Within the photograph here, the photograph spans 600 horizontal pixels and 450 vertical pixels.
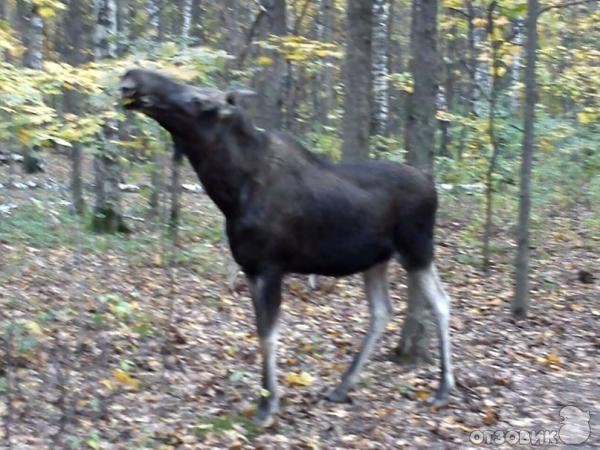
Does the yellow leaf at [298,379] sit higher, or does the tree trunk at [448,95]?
the tree trunk at [448,95]

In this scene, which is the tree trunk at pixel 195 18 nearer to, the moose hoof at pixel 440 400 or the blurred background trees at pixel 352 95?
the blurred background trees at pixel 352 95

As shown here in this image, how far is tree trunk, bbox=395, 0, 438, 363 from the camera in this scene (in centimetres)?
913

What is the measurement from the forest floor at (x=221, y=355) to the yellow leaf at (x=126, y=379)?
17mm

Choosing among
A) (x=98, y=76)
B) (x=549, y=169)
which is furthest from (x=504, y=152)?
(x=98, y=76)

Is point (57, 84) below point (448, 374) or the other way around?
the other way around

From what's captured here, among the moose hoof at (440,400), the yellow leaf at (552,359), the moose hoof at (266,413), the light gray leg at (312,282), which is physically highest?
the moose hoof at (266,413)

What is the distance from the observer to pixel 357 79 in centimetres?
1078

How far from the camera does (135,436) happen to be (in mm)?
6402

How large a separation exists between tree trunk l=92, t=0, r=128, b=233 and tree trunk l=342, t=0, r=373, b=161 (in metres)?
3.91

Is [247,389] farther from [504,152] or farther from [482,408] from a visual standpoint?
[504,152]

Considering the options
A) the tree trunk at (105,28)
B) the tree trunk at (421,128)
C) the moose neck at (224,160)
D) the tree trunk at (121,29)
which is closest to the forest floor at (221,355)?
the tree trunk at (421,128)

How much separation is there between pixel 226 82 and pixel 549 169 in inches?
351

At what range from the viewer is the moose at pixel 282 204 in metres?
6.91

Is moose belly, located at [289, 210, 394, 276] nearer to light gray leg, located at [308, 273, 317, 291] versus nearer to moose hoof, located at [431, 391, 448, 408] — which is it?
moose hoof, located at [431, 391, 448, 408]
